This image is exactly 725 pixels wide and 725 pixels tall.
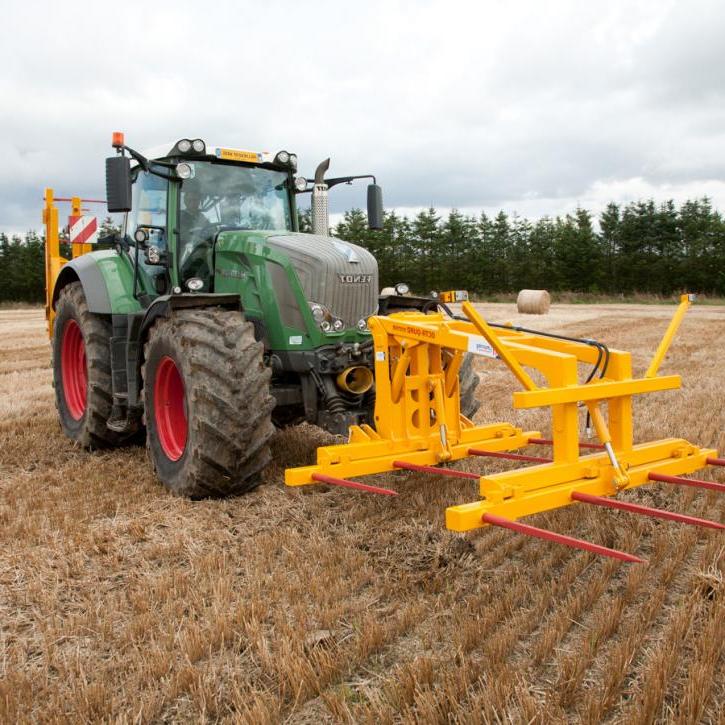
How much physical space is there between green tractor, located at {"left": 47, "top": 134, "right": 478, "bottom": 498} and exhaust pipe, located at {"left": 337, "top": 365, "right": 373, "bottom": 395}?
0.01m

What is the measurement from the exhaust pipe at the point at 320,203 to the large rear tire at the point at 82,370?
6.18 feet

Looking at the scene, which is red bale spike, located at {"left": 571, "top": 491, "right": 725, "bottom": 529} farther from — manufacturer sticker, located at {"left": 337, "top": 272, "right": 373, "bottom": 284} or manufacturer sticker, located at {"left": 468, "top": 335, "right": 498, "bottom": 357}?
manufacturer sticker, located at {"left": 337, "top": 272, "right": 373, "bottom": 284}

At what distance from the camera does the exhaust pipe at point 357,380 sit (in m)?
5.09

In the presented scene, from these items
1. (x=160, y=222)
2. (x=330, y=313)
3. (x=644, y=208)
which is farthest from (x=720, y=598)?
(x=644, y=208)

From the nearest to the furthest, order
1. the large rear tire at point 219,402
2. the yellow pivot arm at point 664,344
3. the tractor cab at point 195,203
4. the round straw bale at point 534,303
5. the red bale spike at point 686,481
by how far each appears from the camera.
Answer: the red bale spike at point 686,481 → the yellow pivot arm at point 664,344 → the large rear tire at point 219,402 → the tractor cab at point 195,203 → the round straw bale at point 534,303

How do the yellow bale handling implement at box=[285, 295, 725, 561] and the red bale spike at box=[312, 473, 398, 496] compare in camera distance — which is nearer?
the yellow bale handling implement at box=[285, 295, 725, 561]

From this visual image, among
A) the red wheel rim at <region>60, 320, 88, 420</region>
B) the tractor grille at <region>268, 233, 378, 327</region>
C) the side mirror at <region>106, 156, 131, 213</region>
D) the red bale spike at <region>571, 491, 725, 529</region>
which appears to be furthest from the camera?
the red wheel rim at <region>60, 320, 88, 420</region>

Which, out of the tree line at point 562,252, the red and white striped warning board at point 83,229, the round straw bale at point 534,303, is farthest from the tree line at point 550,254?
the red and white striped warning board at point 83,229

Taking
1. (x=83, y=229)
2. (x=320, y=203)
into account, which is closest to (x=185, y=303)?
(x=320, y=203)

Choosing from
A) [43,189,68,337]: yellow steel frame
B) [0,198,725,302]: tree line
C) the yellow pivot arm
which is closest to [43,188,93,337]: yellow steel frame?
[43,189,68,337]: yellow steel frame

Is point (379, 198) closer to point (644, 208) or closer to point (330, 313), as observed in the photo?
point (330, 313)

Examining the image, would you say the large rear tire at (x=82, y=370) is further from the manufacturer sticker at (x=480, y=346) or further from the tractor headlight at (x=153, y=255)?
the manufacturer sticker at (x=480, y=346)

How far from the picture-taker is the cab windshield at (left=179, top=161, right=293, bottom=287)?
541 centimetres

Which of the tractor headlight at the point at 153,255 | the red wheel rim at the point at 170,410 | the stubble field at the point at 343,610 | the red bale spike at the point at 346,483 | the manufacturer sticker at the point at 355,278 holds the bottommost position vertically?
the stubble field at the point at 343,610
